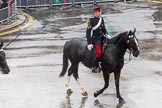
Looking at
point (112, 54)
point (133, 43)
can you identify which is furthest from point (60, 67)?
point (133, 43)

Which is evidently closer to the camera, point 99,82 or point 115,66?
point 115,66

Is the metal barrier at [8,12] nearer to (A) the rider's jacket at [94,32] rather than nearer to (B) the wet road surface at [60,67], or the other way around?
(B) the wet road surface at [60,67]

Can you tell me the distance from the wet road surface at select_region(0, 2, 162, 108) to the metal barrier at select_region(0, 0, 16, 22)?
1.91 m

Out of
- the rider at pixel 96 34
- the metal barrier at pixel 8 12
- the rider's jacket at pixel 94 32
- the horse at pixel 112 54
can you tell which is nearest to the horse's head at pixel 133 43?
the horse at pixel 112 54

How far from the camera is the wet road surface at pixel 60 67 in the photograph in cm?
1462

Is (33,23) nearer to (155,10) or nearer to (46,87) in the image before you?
(155,10)

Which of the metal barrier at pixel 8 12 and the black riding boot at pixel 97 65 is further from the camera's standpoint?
the metal barrier at pixel 8 12

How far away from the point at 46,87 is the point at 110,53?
9.59 feet

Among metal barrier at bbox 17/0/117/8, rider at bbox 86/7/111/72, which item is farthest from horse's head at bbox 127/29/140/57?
metal barrier at bbox 17/0/117/8

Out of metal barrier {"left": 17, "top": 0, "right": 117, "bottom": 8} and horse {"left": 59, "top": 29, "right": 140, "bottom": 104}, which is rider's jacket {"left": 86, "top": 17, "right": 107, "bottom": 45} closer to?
horse {"left": 59, "top": 29, "right": 140, "bottom": 104}

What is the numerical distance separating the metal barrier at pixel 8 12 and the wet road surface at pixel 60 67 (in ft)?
6.25

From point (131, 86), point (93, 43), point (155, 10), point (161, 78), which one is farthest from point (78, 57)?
point (155, 10)

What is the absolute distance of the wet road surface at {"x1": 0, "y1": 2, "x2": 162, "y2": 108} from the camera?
1462cm

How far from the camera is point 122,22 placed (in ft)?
100
